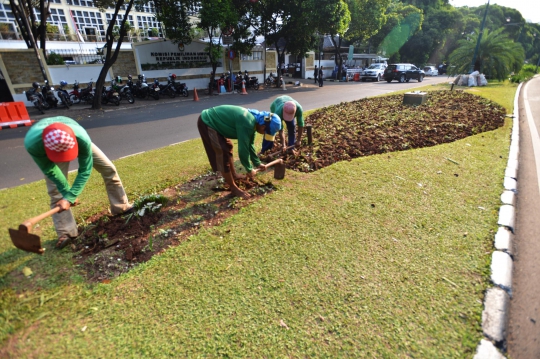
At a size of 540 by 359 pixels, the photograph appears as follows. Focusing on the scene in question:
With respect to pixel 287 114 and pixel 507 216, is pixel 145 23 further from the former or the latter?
pixel 507 216

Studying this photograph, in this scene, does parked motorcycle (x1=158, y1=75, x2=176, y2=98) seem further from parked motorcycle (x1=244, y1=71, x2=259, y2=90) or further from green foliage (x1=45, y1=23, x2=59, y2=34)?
green foliage (x1=45, y1=23, x2=59, y2=34)

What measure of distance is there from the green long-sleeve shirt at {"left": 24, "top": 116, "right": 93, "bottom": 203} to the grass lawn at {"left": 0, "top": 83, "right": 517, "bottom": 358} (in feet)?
2.50

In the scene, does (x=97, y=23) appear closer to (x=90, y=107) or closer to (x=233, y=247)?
(x=90, y=107)

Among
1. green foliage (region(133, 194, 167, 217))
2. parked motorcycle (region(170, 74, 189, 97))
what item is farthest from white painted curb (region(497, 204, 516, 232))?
parked motorcycle (region(170, 74, 189, 97))

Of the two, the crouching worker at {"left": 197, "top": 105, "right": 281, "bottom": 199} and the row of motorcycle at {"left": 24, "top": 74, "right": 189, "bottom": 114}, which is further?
the row of motorcycle at {"left": 24, "top": 74, "right": 189, "bottom": 114}

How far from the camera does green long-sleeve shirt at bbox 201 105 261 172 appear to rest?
3555mm

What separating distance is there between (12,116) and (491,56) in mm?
28570

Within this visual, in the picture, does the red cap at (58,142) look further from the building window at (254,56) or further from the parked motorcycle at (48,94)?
the building window at (254,56)

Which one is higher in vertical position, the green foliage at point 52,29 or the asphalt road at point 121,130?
the green foliage at point 52,29

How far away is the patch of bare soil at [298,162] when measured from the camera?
3.18 m

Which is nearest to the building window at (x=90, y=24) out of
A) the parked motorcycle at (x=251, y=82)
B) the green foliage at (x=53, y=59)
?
the green foliage at (x=53, y=59)

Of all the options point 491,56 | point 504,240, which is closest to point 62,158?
point 504,240

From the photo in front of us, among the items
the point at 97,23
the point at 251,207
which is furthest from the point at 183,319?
the point at 97,23

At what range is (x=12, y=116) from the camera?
970cm
